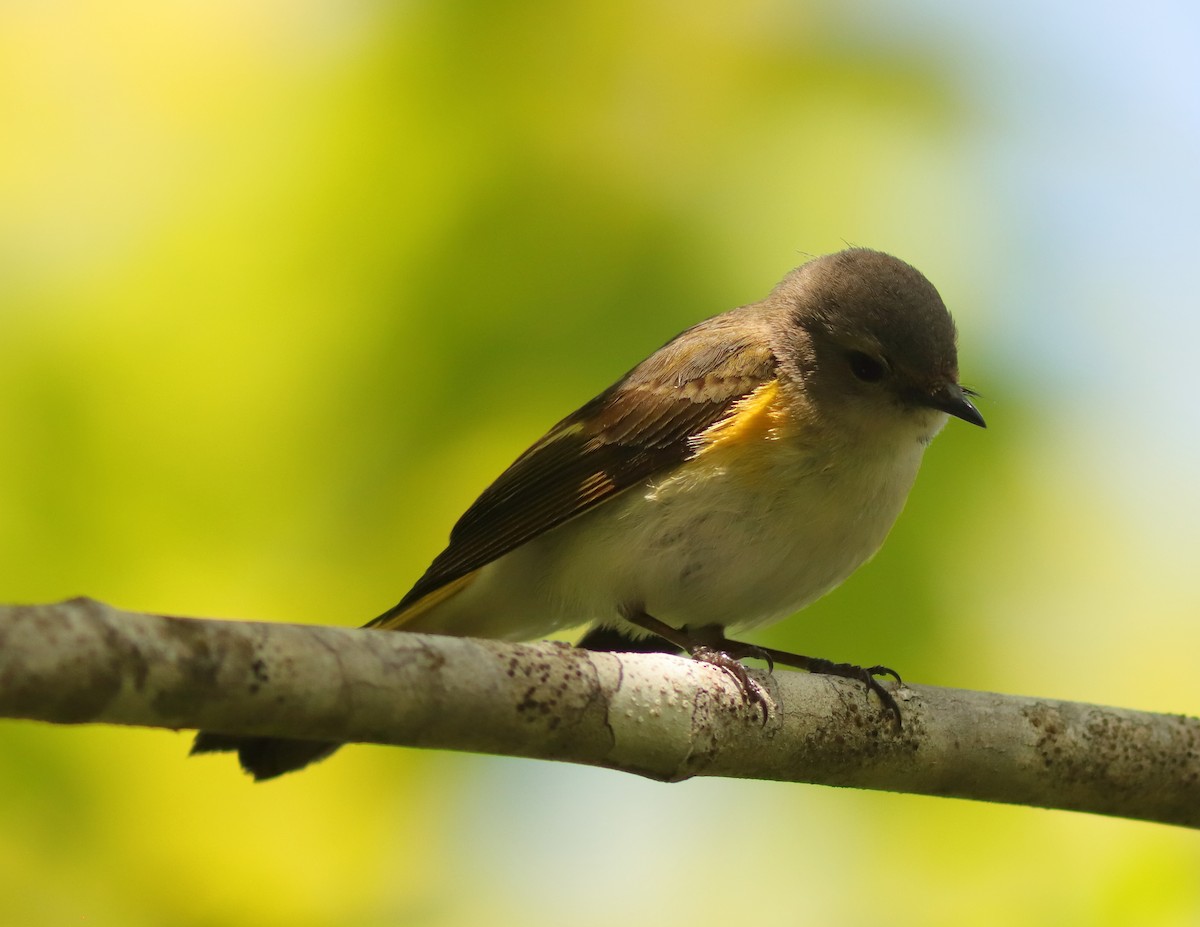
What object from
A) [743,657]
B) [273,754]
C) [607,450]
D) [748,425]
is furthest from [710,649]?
[273,754]

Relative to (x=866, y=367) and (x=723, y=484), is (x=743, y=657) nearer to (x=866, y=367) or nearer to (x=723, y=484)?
(x=723, y=484)

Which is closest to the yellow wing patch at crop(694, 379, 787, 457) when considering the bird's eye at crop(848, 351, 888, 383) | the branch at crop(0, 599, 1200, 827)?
the bird's eye at crop(848, 351, 888, 383)

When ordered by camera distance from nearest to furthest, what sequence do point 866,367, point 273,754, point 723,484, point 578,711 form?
point 578,711, point 273,754, point 723,484, point 866,367

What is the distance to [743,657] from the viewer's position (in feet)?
11.2

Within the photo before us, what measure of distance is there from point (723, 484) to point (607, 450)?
42 cm

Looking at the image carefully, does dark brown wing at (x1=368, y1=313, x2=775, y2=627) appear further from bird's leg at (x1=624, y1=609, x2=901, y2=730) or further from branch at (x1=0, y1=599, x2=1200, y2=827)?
branch at (x1=0, y1=599, x2=1200, y2=827)

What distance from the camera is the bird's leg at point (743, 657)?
259 cm

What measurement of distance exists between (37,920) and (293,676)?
1.62 m

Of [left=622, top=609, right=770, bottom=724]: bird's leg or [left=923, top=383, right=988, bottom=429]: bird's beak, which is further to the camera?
[left=923, top=383, right=988, bottom=429]: bird's beak

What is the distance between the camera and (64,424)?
3.19 m

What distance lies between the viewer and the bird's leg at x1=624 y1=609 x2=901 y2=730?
2.59 meters

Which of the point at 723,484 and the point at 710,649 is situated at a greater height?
the point at 723,484

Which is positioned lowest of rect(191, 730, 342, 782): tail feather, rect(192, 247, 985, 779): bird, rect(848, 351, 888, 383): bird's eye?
rect(191, 730, 342, 782): tail feather

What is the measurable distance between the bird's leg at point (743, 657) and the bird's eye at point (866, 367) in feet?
2.61
